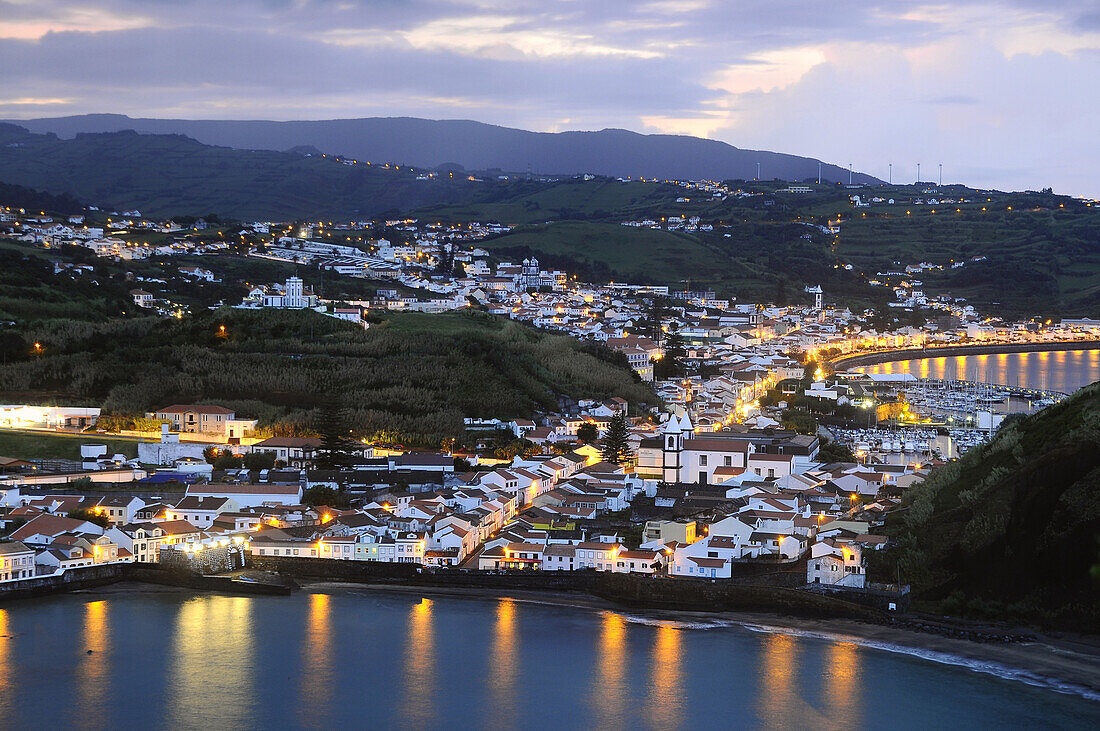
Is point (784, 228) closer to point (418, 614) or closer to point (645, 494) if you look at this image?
point (645, 494)

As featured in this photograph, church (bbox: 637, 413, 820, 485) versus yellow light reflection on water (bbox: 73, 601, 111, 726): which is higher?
church (bbox: 637, 413, 820, 485)

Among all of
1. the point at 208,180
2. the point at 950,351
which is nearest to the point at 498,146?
the point at 208,180

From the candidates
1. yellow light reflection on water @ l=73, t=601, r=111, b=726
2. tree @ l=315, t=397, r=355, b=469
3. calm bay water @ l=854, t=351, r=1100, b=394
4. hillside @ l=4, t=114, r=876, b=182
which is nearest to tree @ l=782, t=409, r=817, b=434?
tree @ l=315, t=397, r=355, b=469

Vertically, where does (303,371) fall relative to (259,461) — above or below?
above

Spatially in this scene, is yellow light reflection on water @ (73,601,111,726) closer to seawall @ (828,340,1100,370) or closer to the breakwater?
the breakwater

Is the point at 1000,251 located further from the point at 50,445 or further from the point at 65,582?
the point at 65,582

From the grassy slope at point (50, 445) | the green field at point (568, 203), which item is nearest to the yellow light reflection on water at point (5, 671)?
the grassy slope at point (50, 445)
